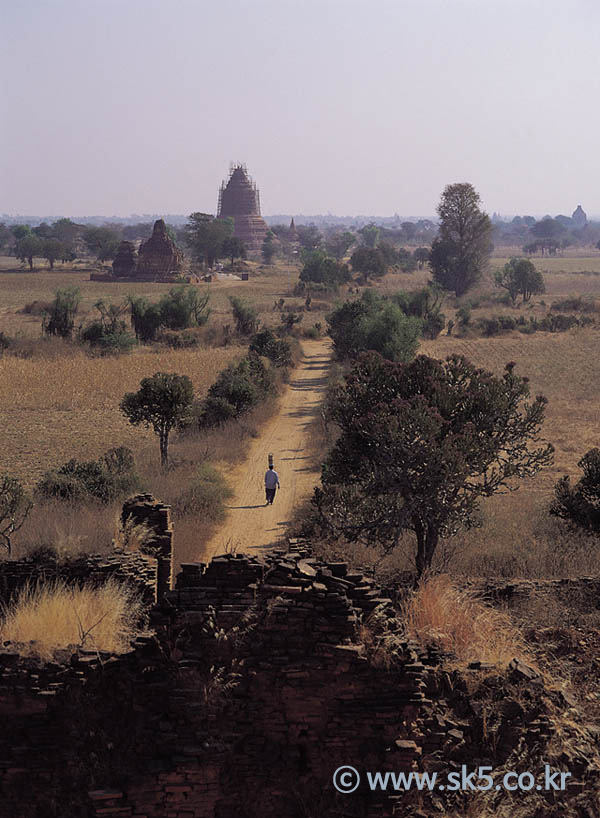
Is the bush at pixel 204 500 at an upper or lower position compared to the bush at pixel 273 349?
lower

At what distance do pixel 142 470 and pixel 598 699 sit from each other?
43.2 feet

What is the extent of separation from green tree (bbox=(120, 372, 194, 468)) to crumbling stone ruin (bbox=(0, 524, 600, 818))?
42.5 feet

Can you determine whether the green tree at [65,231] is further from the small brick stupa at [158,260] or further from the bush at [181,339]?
the bush at [181,339]

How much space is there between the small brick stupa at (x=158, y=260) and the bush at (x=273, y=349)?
41.4 m

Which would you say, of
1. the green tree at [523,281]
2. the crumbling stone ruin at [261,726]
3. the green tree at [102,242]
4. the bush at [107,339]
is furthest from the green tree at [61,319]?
the green tree at [102,242]

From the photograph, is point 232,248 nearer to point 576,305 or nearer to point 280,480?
point 576,305

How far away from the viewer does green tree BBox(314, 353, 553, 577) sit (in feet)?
36.6

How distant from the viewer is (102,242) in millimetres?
111500

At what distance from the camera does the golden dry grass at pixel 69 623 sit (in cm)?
631

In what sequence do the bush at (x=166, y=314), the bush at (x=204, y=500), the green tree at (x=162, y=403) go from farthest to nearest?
the bush at (x=166, y=314) < the green tree at (x=162, y=403) < the bush at (x=204, y=500)

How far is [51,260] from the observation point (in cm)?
10006

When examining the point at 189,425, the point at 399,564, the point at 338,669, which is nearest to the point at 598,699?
the point at 338,669

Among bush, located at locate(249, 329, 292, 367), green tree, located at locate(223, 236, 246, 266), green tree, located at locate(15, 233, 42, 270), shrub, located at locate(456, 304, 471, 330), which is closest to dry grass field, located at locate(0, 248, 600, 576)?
bush, located at locate(249, 329, 292, 367)

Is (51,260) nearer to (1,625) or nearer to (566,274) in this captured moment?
(566,274)
